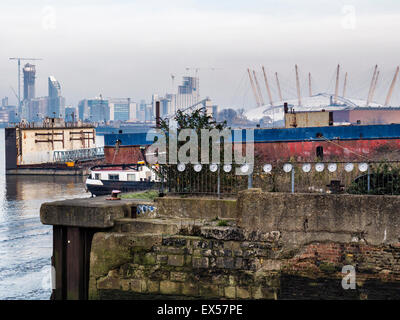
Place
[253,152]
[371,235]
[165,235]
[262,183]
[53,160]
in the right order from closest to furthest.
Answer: [371,235] → [165,235] → [262,183] → [253,152] → [53,160]

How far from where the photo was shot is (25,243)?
3391cm

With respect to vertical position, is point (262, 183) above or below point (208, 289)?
above

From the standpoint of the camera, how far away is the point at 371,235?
1372 cm

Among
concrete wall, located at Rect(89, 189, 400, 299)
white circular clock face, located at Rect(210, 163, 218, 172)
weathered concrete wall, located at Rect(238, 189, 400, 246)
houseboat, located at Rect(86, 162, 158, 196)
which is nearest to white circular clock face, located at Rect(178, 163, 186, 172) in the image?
white circular clock face, located at Rect(210, 163, 218, 172)

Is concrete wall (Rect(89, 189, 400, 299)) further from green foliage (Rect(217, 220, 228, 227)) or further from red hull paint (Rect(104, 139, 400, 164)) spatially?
red hull paint (Rect(104, 139, 400, 164))

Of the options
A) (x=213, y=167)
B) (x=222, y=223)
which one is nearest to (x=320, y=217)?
(x=222, y=223)

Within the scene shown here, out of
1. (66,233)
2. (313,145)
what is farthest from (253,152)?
(66,233)

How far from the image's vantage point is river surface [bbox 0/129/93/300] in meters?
23.8

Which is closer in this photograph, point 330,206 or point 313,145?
point 330,206

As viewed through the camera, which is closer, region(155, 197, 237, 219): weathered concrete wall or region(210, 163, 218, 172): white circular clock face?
region(155, 197, 237, 219): weathered concrete wall

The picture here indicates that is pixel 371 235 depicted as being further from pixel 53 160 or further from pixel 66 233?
pixel 53 160

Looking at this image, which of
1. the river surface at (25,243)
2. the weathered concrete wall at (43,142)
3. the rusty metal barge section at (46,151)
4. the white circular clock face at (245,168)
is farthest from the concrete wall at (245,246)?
the weathered concrete wall at (43,142)

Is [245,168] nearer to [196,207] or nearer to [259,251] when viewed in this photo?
[196,207]
